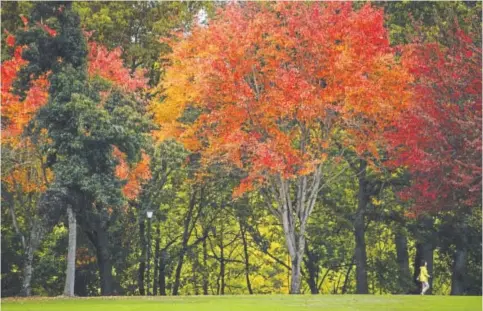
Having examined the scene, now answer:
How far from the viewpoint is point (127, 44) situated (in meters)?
41.4

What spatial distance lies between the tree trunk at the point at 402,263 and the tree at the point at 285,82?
941 cm

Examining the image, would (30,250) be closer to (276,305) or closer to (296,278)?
(296,278)

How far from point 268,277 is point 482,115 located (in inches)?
976

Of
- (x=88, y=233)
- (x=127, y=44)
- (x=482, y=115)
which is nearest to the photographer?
(x=482, y=115)

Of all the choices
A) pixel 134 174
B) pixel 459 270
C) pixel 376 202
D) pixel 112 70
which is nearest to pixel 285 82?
pixel 134 174

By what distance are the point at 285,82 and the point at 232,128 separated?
312cm

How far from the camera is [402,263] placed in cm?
4503

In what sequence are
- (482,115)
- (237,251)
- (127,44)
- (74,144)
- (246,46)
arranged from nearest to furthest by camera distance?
1. (482,115)
2. (74,144)
3. (246,46)
4. (127,44)
5. (237,251)

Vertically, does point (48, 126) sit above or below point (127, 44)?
below

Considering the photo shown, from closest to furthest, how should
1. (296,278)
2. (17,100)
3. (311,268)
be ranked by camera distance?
(17,100) < (296,278) < (311,268)

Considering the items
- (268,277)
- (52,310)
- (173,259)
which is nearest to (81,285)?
(173,259)

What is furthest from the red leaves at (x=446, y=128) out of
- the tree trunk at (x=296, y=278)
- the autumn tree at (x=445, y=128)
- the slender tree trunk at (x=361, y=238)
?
the slender tree trunk at (x=361, y=238)

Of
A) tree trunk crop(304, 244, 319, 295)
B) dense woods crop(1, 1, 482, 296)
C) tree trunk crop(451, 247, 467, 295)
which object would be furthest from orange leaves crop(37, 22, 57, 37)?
tree trunk crop(451, 247, 467, 295)

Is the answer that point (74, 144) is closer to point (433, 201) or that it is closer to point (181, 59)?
point (181, 59)
